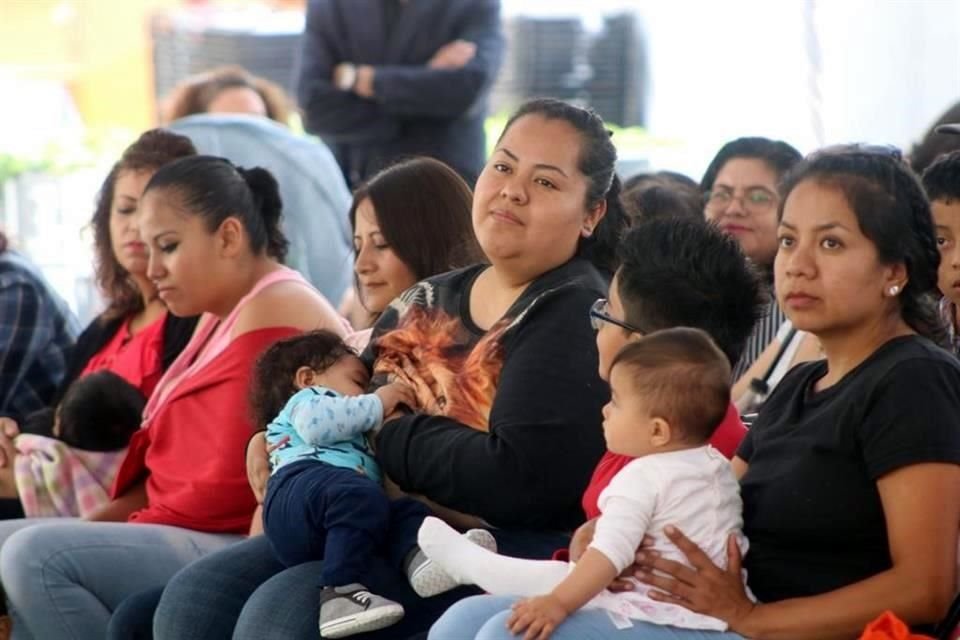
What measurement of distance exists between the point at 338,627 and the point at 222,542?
0.88 metres

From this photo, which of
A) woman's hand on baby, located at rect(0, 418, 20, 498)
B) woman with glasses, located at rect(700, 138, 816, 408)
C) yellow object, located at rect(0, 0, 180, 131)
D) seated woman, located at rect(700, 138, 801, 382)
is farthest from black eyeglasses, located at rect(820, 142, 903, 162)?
yellow object, located at rect(0, 0, 180, 131)

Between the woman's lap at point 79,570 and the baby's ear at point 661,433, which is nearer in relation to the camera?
the baby's ear at point 661,433

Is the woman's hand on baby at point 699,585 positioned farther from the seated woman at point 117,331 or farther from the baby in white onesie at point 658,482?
the seated woman at point 117,331

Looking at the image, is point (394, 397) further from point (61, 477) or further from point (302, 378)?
point (61, 477)

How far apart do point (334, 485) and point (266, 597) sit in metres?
0.24

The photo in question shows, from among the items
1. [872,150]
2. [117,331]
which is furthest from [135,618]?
[872,150]

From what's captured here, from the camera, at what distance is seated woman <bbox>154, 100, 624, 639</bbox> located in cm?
293

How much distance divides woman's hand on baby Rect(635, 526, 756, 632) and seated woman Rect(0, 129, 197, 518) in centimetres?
189

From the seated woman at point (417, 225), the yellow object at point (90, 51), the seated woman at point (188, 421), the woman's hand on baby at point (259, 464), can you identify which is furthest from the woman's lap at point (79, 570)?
the yellow object at point (90, 51)

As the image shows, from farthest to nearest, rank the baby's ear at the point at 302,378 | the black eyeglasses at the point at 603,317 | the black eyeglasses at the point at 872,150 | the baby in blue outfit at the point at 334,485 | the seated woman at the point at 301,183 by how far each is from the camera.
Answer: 1. the seated woman at the point at 301,183
2. the baby's ear at the point at 302,378
3. the baby in blue outfit at the point at 334,485
4. the black eyeglasses at the point at 603,317
5. the black eyeglasses at the point at 872,150

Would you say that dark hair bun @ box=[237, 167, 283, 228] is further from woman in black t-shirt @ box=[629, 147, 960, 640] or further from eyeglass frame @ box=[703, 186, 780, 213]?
woman in black t-shirt @ box=[629, 147, 960, 640]

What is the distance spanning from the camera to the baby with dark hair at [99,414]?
3.95 meters

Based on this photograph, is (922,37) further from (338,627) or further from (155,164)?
(338,627)

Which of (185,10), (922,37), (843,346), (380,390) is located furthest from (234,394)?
(185,10)
